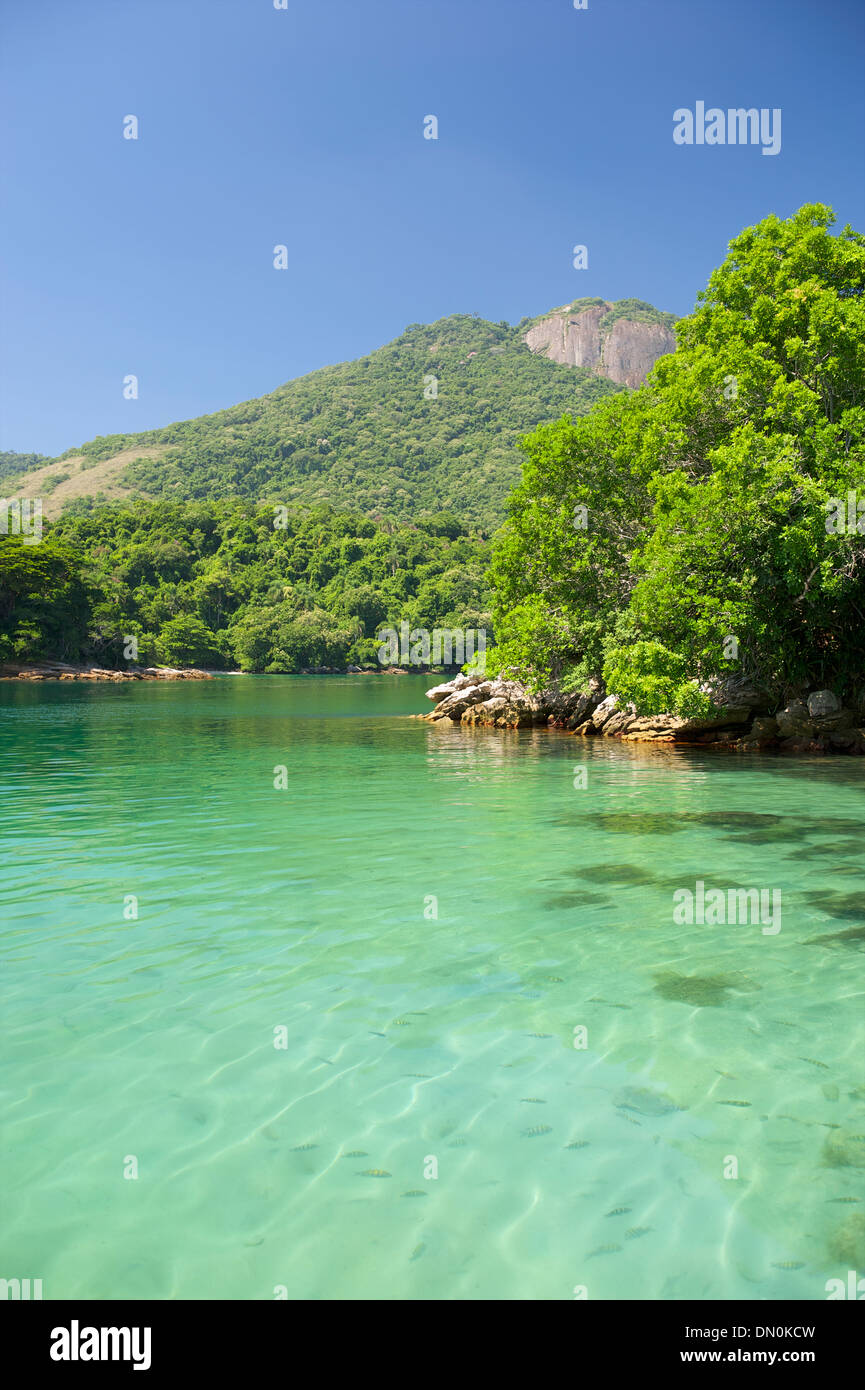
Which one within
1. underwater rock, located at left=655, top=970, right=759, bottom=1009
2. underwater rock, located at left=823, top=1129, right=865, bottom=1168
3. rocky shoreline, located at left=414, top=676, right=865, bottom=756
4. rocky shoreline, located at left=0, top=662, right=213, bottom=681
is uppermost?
rocky shoreline, located at left=0, top=662, right=213, bottom=681

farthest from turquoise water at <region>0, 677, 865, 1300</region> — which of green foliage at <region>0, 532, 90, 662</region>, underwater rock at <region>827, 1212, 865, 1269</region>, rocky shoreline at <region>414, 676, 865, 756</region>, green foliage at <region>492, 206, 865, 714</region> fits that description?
green foliage at <region>0, 532, 90, 662</region>

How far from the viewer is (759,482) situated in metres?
20.9

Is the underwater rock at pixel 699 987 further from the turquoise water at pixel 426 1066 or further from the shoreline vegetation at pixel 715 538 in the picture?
the shoreline vegetation at pixel 715 538

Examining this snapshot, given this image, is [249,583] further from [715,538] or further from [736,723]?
[715,538]

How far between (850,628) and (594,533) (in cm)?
962

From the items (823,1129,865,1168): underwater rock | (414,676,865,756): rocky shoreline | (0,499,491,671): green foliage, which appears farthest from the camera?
(0,499,491,671): green foliage

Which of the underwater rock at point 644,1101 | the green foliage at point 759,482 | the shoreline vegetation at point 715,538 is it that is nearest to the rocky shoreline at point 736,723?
the shoreline vegetation at point 715,538

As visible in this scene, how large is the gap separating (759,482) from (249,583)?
119766 millimetres

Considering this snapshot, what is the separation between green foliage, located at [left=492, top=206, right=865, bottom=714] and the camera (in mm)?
21312

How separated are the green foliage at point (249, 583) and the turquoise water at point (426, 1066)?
287ft

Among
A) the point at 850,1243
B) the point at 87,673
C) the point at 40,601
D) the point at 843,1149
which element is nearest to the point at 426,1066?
the point at 843,1149

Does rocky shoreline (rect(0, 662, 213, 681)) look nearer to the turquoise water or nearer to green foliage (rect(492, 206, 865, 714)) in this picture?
green foliage (rect(492, 206, 865, 714))

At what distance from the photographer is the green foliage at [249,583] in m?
99.8

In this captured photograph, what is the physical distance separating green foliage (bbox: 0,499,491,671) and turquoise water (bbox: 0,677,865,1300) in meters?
87.4
